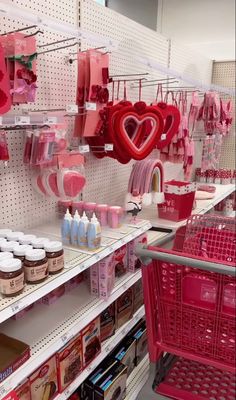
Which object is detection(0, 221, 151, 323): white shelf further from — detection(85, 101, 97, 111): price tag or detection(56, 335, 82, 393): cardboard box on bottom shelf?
detection(85, 101, 97, 111): price tag

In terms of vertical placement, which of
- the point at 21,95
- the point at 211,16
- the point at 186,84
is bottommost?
the point at 21,95

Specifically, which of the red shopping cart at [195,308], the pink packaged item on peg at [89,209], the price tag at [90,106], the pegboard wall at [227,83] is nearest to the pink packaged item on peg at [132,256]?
the pink packaged item on peg at [89,209]

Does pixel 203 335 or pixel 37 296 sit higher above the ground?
pixel 37 296

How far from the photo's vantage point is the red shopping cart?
1.25 m

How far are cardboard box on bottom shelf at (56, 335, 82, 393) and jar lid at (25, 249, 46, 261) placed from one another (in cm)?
46

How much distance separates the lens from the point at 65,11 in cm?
189

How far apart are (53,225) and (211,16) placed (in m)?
4.07

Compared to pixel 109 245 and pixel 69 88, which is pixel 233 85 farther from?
pixel 109 245

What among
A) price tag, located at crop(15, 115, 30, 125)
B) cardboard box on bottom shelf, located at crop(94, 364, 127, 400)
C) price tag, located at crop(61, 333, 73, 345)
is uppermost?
price tag, located at crop(15, 115, 30, 125)

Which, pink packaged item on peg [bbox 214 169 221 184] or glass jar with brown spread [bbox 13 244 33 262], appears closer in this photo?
glass jar with brown spread [bbox 13 244 33 262]

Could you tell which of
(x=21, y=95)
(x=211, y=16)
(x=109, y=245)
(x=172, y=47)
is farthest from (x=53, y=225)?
(x=211, y=16)

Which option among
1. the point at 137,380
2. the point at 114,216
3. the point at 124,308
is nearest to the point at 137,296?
the point at 124,308

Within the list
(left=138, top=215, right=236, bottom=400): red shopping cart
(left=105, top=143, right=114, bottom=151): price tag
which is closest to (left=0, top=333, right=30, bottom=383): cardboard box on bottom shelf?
(left=138, top=215, right=236, bottom=400): red shopping cart

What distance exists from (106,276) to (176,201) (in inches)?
41.4
